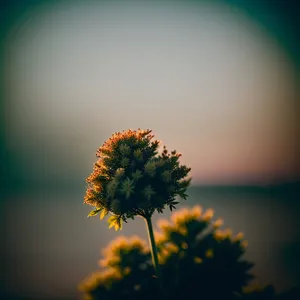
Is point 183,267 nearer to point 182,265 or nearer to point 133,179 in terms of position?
point 182,265

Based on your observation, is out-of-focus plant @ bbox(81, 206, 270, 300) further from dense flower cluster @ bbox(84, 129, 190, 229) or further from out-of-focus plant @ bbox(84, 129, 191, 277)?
dense flower cluster @ bbox(84, 129, 190, 229)

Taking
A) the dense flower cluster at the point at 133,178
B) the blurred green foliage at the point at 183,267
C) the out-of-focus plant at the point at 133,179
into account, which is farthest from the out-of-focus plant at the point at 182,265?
the dense flower cluster at the point at 133,178

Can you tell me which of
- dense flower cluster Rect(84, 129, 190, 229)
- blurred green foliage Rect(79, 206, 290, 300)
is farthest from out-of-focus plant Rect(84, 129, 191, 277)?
blurred green foliage Rect(79, 206, 290, 300)

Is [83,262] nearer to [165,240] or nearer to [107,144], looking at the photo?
[165,240]

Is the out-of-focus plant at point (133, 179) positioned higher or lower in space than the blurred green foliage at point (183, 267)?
higher

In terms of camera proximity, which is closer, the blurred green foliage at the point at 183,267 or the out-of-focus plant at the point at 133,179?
the out-of-focus plant at the point at 133,179

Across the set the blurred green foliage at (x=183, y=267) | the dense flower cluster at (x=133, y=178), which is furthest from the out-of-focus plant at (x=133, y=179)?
the blurred green foliage at (x=183, y=267)

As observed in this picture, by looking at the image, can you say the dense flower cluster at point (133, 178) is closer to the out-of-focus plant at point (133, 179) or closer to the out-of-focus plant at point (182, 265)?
the out-of-focus plant at point (133, 179)
